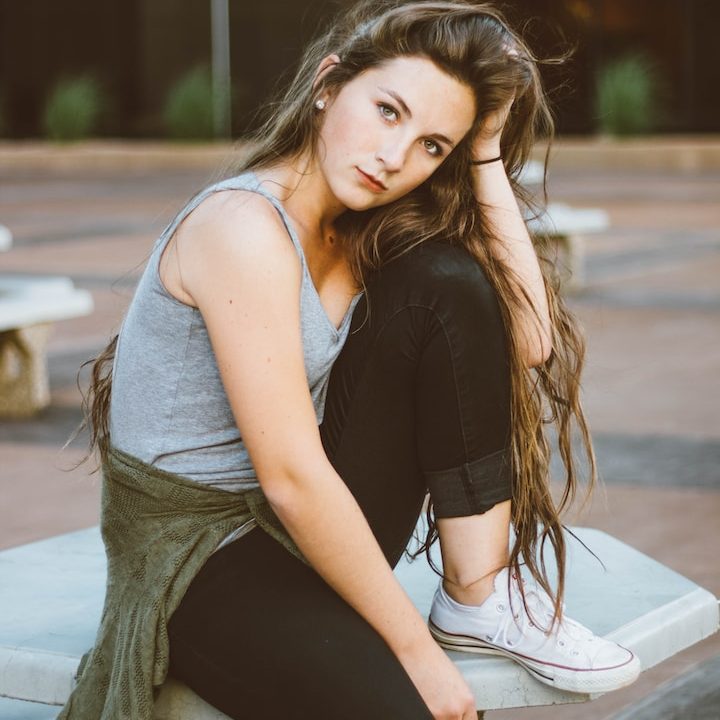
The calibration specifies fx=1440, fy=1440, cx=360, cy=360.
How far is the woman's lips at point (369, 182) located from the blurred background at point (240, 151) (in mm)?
393

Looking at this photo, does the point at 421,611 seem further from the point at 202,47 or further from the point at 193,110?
the point at 202,47

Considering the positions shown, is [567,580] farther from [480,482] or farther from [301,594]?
[301,594]

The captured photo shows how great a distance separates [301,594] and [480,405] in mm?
374

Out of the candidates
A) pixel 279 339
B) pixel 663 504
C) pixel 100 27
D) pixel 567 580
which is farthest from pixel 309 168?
pixel 100 27

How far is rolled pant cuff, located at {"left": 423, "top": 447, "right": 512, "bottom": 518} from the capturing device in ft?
6.86

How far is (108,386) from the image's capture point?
2.33 m

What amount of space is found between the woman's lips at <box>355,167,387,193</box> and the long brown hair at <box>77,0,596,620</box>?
0.10m

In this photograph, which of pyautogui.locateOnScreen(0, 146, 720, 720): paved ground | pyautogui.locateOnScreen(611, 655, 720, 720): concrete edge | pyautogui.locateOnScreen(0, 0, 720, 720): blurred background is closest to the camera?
pyautogui.locateOnScreen(611, 655, 720, 720): concrete edge

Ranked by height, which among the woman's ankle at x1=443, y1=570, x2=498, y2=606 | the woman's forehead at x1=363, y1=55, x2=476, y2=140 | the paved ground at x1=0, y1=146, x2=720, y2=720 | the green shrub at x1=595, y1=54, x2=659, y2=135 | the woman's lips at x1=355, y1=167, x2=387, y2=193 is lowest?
the green shrub at x1=595, y1=54, x2=659, y2=135

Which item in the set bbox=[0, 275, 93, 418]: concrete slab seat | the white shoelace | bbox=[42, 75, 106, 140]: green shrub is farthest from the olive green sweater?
bbox=[42, 75, 106, 140]: green shrub

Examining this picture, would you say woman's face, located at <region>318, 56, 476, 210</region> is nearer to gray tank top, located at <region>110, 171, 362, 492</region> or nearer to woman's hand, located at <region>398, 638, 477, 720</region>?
gray tank top, located at <region>110, 171, 362, 492</region>

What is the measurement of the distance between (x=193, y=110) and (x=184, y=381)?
21959mm

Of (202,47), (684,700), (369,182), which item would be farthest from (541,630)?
(202,47)

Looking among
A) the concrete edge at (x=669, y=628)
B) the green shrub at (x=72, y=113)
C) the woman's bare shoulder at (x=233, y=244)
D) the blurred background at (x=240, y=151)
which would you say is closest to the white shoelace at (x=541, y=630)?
the concrete edge at (x=669, y=628)
